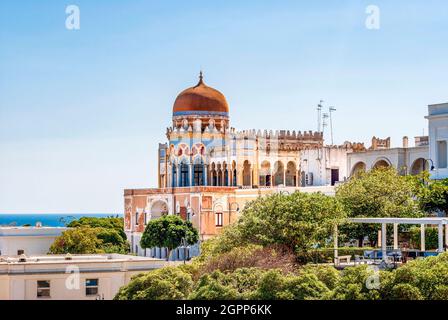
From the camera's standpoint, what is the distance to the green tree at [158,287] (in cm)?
4356

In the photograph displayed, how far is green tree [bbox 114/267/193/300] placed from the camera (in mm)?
43562

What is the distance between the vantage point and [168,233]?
87.3m

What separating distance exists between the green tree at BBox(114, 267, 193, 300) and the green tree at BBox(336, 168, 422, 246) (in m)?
15.0

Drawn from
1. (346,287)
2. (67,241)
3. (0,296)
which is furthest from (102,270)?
(67,241)

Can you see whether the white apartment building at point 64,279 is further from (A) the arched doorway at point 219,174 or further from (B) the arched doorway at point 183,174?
(B) the arched doorway at point 183,174

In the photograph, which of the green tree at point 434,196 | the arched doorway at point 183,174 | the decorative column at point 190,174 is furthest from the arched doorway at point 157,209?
the green tree at point 434,196

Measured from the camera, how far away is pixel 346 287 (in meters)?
37.3

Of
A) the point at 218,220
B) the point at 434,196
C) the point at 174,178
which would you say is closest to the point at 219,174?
the point at 174,178

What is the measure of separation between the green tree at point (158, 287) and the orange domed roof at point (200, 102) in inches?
2163

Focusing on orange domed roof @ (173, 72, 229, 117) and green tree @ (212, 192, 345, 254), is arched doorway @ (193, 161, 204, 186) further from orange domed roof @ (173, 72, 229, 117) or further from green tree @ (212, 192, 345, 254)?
green tree @ (212, 192, 345, 254)

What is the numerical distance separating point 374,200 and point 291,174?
40.3 metres

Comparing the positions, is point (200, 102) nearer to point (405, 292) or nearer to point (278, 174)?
point (278, 174)

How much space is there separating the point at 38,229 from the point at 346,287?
50.9m
